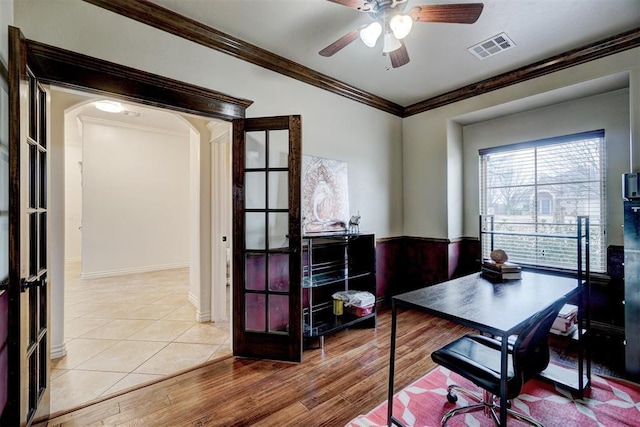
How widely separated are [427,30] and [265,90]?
1.51m

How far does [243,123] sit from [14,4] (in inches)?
58.9

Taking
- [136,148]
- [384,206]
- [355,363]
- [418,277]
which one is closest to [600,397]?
[355,363]

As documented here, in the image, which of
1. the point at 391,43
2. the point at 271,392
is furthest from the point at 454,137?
the point at 271,392

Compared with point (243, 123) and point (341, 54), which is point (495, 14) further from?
point (243, 123)

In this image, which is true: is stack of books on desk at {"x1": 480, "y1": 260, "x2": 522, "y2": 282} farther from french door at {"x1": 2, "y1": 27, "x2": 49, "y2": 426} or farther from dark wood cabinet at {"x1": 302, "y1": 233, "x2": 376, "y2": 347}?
french door at {"x1": 2, "y1": 27, "x2": 49, "y2": 426}

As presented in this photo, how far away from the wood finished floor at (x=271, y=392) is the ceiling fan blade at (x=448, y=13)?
2.51 m

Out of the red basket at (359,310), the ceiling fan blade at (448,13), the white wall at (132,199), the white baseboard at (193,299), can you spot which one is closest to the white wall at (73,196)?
the white wall at (132,199)

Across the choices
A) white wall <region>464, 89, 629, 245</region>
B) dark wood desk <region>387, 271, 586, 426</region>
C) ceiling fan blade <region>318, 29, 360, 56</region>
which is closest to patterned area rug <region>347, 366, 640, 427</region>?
dark wood desk <region>387, 271, 586, 426</region>

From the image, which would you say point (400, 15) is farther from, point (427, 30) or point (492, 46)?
point (492, 46)

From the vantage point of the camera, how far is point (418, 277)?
408 cm

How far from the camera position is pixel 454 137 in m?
3.90

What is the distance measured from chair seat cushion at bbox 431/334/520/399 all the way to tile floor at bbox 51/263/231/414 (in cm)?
195

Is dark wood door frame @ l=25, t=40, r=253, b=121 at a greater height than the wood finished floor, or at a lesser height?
greater

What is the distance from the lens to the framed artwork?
10.1 ft
